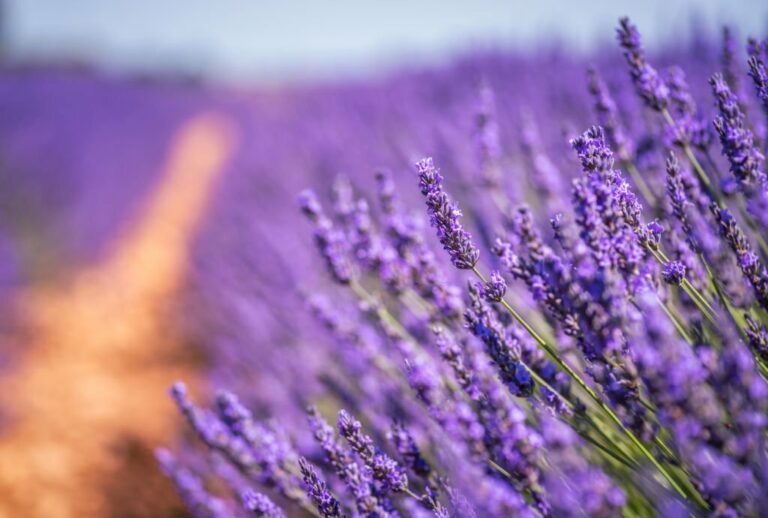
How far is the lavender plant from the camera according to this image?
2.09 feet

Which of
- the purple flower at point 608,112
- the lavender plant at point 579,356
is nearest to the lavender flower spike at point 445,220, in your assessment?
the lavender plant at point 579,356

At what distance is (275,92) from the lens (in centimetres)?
1719

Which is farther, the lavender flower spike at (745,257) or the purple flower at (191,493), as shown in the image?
the purple flower at (191,493)

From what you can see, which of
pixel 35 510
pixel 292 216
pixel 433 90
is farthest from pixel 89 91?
pixel 35 510

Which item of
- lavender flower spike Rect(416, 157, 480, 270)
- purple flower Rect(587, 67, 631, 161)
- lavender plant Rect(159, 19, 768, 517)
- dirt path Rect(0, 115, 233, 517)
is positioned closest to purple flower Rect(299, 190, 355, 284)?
lavender plant Rect(159, 19, 768, 517)

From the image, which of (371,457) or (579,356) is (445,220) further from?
(579,356)

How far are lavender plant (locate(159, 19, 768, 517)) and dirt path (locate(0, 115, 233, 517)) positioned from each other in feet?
4.41

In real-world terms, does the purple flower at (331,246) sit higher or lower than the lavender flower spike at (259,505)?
higher

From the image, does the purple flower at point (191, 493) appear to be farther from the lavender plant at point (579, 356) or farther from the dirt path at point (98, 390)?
the dirt path at point (98, 390)

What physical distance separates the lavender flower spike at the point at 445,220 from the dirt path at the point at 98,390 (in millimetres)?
1839

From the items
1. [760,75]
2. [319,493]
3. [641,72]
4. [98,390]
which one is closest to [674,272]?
[760,75]

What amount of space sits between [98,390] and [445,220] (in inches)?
127

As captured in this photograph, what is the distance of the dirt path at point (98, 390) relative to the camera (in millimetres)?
2461

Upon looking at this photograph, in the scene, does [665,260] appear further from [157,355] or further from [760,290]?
[157,355]
